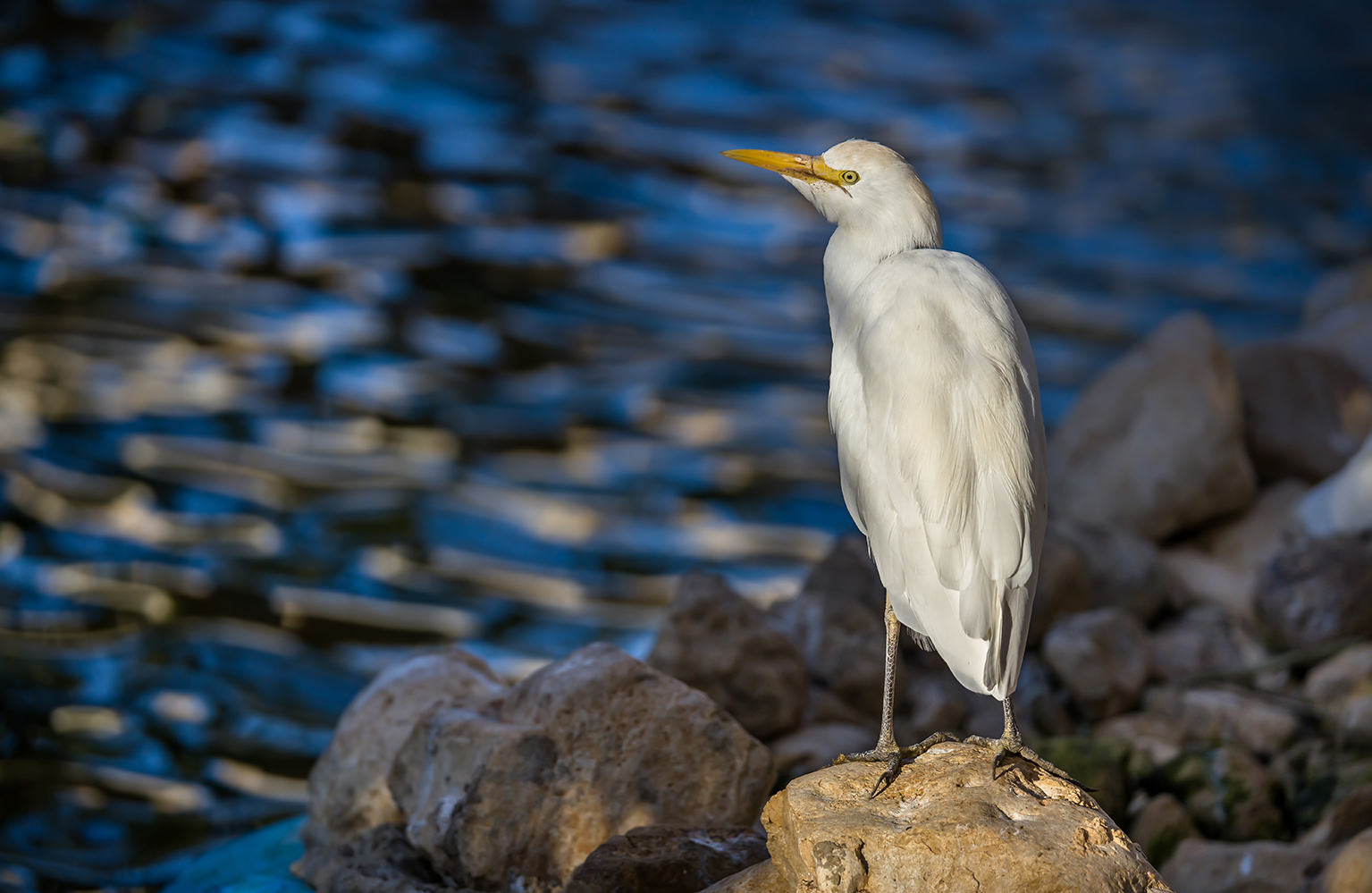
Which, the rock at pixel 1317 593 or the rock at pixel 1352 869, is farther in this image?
the rock at pixel 1317 593

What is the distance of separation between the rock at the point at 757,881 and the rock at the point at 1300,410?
13.9ft

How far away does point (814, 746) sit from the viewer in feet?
14.5

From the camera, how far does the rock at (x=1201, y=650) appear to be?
507 cm

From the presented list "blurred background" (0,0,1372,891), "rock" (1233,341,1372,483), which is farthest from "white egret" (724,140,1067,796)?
"rock" (1233,341,1372,483)

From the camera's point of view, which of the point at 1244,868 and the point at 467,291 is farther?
the point at 467,291

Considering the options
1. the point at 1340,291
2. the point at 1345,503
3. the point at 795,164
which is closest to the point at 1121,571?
the point at 1345,503

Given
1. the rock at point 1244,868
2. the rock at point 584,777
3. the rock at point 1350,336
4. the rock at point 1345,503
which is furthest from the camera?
the rock at point 1350,336

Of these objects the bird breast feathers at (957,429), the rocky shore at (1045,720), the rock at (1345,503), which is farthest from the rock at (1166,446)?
the bird breast feathers at (957,429)

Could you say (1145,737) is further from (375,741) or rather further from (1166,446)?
(375,741)

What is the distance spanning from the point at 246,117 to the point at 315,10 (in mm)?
2266

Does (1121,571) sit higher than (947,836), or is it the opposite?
(947,836)

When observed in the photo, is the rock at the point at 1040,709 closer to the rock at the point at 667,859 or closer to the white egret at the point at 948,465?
the rock at the point at 667,859

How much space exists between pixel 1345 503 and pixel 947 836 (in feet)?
11.6

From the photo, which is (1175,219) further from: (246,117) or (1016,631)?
(1016,631)
